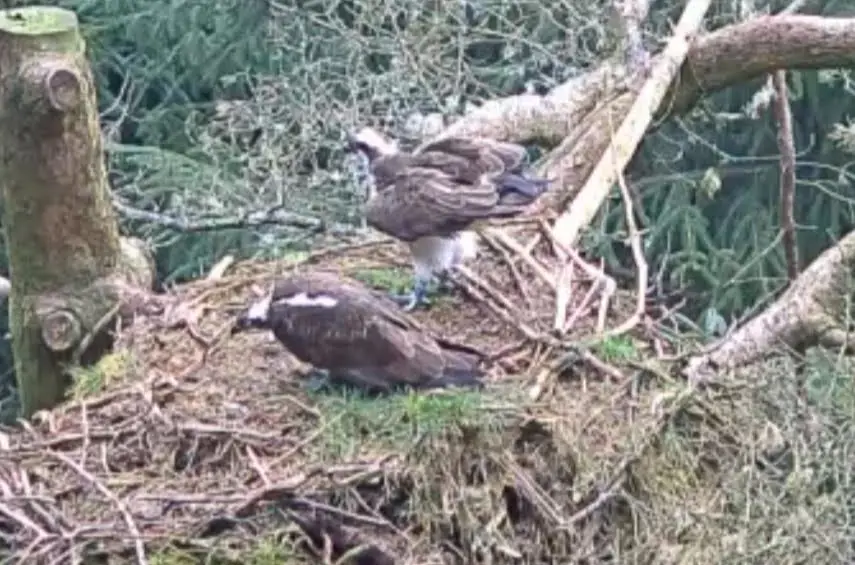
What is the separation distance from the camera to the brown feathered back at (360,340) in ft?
10.6

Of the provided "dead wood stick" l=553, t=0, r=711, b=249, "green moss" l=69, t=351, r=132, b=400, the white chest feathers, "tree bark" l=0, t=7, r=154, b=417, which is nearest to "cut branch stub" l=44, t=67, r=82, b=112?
"tree bark" l=0, t=7, r=154, b=417

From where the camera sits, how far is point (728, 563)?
3.05 meters

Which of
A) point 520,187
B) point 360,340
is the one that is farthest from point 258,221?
point 360,340

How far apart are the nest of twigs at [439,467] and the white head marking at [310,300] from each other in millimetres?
141

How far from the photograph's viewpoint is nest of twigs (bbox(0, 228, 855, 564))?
288 cm

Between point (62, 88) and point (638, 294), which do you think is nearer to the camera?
point (62, 88)

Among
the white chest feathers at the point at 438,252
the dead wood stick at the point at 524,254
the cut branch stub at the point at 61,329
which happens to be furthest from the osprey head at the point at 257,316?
the dead wood stick at the point at 524,254

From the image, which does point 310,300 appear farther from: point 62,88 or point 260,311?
point 62,88

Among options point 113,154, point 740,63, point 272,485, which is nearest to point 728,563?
point 272,485

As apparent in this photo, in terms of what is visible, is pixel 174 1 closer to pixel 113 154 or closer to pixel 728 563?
pixel 113 154

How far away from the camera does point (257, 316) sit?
3.40 metres

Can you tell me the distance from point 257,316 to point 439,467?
0.54m

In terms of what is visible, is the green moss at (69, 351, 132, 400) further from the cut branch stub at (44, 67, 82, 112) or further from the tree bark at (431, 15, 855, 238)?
the tree bark at (431, 15, 855, 238)

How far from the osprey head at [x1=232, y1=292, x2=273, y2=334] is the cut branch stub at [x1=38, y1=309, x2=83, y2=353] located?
0.43m
